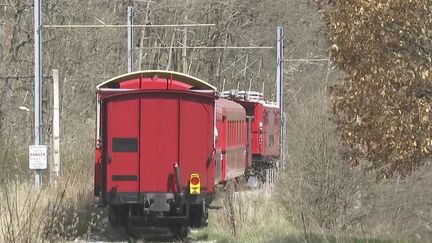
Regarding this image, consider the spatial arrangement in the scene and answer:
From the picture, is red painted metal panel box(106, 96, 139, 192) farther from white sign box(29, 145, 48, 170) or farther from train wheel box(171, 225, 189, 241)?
white sign box(29, 145, 48, 170)

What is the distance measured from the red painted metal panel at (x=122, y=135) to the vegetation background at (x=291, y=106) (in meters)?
1.30

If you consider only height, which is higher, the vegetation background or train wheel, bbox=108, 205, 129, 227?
the vegetation background

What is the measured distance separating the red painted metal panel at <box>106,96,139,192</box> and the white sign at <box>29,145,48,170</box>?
3.65 meters

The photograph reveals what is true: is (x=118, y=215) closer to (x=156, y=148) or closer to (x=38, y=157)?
(x=156, y=148)

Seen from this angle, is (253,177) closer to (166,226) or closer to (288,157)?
(288,157)

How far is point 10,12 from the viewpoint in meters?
34.3

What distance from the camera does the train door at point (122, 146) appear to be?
16016 millimetres

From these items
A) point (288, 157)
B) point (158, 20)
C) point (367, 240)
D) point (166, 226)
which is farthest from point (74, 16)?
point (367, 240)

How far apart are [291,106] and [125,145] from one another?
36.3 feet

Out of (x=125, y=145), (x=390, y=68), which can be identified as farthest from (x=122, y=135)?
(x=390, y=68)

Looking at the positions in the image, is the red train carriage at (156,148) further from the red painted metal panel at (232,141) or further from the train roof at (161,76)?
the red painted metal panel at (232,141)

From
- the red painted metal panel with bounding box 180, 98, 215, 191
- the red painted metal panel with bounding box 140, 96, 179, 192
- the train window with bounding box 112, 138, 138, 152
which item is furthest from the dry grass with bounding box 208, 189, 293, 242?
the train window with bounding box 112, 138, 138, 152

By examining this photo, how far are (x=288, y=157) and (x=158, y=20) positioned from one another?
2309 centimetres

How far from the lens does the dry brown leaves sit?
30.2 feet
